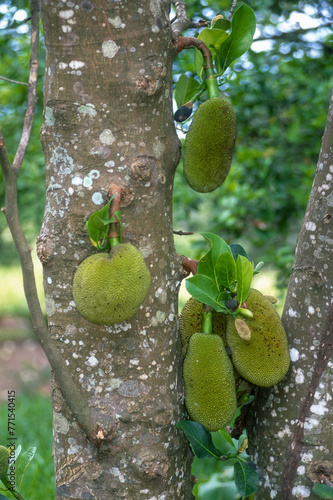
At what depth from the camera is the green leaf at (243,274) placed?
80 cm

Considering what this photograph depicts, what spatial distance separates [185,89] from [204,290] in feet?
1.44

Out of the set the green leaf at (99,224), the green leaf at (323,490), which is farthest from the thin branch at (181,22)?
the green leaf at (323,490)

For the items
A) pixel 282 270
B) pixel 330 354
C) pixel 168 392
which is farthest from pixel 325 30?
pixel 168 392

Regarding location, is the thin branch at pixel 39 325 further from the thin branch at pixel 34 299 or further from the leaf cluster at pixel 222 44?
the leaf cluster at pixel 222 44

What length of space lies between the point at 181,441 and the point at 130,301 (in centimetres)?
33

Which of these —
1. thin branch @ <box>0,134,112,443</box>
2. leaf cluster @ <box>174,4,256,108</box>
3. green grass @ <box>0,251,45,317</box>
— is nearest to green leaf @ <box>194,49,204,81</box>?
leaf cluster @ <box>174,4,256,108</box>

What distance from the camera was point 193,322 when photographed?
91 cm

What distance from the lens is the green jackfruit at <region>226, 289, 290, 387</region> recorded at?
82 centimetres

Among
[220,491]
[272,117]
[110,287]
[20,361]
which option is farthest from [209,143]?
[20,361]

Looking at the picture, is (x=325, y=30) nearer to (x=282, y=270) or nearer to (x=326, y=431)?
(x=282, y=270)

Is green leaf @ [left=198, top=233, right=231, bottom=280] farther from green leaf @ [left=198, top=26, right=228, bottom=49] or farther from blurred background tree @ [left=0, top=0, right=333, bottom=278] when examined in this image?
blurred background tree @ [left=0, top=0, right=333, bottom=278]

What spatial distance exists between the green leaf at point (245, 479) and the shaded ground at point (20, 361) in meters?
3.13

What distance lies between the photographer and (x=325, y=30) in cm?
231

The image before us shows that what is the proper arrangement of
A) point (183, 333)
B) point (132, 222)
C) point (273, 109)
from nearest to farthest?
point (132, 222), point (183, 333), point (273, 109)
